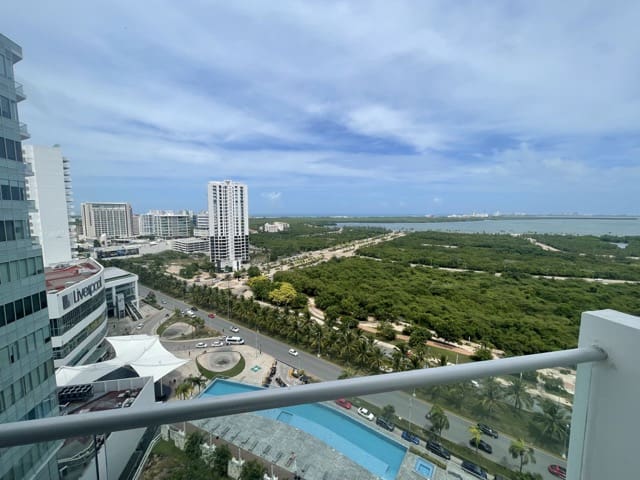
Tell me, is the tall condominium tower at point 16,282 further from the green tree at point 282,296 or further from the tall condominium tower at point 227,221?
the tall condominium tower at point 227,221

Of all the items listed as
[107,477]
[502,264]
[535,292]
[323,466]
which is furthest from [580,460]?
[502,264]

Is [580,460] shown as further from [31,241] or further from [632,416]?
[31,241]

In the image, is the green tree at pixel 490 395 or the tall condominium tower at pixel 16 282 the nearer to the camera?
the green tree at pixel 490 395

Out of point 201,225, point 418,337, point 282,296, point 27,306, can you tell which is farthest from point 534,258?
point 201,225

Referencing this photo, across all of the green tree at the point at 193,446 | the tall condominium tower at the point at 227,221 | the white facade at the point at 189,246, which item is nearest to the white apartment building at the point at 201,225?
the white facade at the point at 189,246

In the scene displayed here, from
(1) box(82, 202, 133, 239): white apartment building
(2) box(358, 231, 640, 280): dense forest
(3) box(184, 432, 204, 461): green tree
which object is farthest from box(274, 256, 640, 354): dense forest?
(1) box(82, 202, 133, 239): white apartment building

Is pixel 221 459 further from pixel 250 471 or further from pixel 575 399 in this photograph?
pixel 575 399

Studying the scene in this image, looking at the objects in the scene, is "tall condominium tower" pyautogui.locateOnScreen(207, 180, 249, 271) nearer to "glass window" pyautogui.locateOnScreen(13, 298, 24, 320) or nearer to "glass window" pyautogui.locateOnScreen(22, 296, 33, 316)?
"glass window" pyautogui.locateOnScreen(22, 296, 33, 316)
